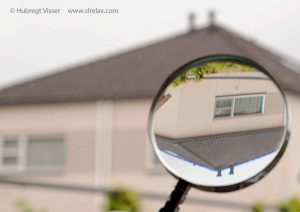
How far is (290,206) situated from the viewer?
7.25m

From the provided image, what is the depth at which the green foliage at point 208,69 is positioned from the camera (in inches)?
17.1

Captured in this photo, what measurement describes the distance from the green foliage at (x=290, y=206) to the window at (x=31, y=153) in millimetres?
3538

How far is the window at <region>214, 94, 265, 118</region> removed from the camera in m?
0.42

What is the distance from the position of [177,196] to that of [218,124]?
0.06 metres

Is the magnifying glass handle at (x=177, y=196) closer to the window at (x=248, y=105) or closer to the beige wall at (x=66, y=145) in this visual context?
the window at (x=248, y=105)

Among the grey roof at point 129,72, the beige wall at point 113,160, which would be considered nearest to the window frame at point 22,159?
the beige wall at point 113,160

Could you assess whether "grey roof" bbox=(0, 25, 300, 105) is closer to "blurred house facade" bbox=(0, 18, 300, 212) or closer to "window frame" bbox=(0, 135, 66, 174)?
"blurred house facade" bbox=(0, 18, 300, 212)

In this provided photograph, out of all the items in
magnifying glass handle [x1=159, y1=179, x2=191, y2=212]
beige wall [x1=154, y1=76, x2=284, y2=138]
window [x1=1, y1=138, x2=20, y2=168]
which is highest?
beige wall [x1=154, y1=76, x2=284, y2=138]

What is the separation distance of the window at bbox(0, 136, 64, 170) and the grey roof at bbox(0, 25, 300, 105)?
0.63 metres

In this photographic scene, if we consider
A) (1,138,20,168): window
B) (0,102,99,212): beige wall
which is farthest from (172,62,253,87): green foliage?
(1,138,20,168): window

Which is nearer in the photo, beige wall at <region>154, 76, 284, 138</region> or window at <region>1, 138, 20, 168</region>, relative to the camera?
beige wall at <region>154, 76, 284, 138</region>

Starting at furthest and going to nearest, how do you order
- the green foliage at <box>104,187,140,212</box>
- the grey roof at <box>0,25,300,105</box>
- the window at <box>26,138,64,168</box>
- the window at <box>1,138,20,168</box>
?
1. the window at <box>1,138,20,168</box>
2. the window at <box>26,138,64,168</box>
3. the grey roof at <box>0,25,300,105</box>
4. the green foliage at <box>104,187,140,212</box>

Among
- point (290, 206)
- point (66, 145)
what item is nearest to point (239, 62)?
point (290, 206)

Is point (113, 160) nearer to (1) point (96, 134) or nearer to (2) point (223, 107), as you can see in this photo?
(1) point (96, 134)
